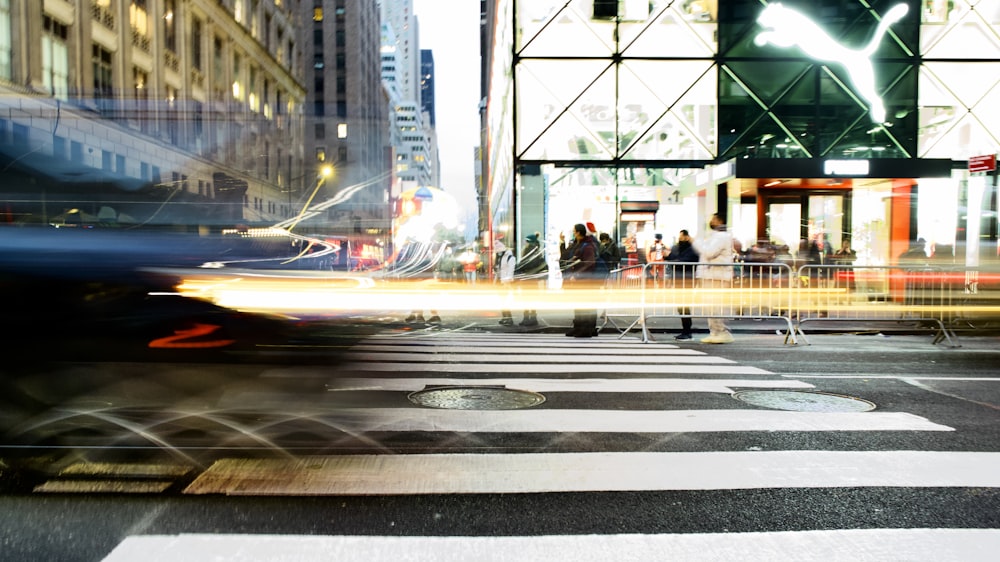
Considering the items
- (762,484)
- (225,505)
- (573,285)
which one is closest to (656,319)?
(573,285)

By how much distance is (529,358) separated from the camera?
31.1 ft

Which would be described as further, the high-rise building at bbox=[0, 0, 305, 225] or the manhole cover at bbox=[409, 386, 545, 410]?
the manhole cover at bbox=[409, 386, 545, 410]

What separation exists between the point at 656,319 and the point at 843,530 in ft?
42.8

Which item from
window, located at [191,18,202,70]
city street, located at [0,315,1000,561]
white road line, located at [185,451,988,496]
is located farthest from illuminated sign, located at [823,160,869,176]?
window, located at [191,18,202,70]

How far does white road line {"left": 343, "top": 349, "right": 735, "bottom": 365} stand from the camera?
9.17m

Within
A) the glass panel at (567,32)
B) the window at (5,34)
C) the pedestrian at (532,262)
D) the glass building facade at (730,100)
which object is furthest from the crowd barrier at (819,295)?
the glass panel at (567,32)

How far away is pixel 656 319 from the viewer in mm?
16344

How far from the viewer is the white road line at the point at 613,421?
5.37m

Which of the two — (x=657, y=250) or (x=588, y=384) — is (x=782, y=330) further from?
(x=588, y=384)

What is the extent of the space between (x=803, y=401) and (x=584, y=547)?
157 inches

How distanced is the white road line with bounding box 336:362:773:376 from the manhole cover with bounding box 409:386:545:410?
1246mm

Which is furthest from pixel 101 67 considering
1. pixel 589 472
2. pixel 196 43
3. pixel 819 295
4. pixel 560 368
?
pixel 589 472

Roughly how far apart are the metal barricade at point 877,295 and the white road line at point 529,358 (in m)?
3.39

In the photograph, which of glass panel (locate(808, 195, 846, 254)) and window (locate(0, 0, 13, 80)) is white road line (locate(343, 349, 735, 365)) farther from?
glass panel (locate(808, 195, 846, 254))
